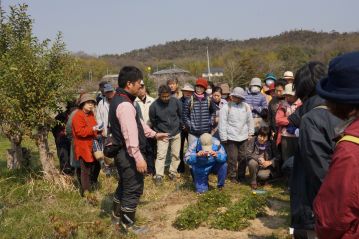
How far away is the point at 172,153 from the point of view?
7.32m

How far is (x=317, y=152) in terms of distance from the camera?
97.9 inches

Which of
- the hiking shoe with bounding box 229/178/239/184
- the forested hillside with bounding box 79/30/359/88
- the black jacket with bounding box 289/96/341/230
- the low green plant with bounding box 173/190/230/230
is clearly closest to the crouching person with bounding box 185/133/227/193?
the hiking shoe with bounding box 229/178/239/184

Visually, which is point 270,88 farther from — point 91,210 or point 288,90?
point 91,210

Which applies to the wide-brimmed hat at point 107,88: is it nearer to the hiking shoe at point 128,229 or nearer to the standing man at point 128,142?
the standing man at point 128,142

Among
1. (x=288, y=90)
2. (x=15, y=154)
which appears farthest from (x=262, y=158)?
(x=15, y=154)

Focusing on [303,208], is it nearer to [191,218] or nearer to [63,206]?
[191,218]

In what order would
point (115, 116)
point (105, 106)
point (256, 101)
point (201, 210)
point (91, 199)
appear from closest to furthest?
point (115, 116)
point (201, 210)
point (91, 199)
point (105, 106)
point (256, 101)

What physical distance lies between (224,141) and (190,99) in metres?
1.01

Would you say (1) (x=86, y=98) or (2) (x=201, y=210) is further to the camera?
(1) (x=86, y=98)

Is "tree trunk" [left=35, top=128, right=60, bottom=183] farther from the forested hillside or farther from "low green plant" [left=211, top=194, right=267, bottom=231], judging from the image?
the forested hillside

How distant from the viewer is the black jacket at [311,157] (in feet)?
8.18

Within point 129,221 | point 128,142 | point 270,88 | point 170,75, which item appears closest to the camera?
point 128,142

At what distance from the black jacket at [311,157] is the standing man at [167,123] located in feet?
14.2

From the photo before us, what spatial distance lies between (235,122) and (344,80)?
204 inches
